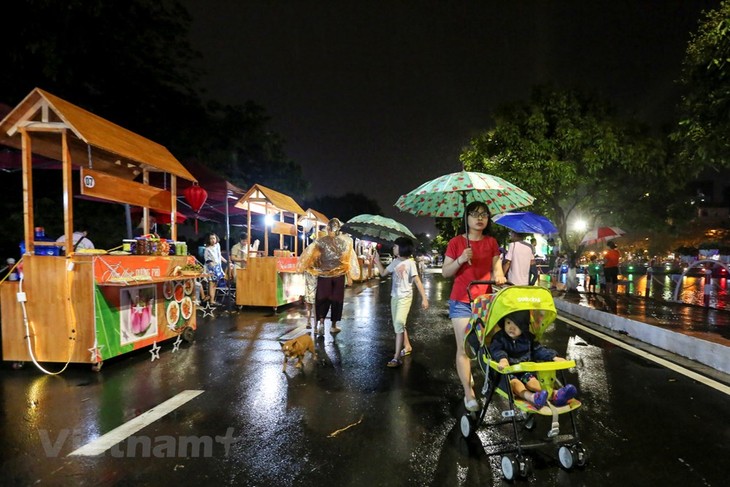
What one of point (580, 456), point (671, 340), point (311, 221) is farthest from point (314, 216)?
point (580, 456)

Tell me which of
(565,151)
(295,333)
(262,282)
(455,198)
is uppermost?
(565,151)

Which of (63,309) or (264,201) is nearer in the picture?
(63,309)

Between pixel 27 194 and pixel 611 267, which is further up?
pixel 27 194

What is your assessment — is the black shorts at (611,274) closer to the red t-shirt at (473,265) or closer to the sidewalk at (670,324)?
the sidewalk at (670,324)

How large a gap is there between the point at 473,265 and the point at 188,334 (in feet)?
18.4

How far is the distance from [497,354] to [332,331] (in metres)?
5.22

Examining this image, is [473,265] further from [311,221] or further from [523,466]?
[311,221]

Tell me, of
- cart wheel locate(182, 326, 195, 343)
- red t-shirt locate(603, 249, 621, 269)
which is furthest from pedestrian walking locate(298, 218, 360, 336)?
red t-shirt locate(603, 249, 621, 269)

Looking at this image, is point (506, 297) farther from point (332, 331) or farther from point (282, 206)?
point (282, 206)

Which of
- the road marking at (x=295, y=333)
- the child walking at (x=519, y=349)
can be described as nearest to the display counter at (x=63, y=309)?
the road marking at (x=295, y=333)

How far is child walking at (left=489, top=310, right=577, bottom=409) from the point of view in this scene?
3.20 metres

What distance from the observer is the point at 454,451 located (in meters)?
3.39

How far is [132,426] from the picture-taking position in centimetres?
384

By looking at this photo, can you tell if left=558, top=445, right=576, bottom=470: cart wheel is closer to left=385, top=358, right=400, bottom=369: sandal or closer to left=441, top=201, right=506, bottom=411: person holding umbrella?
left=441, top=201, right=506, bottom=411: person holding umbrella
